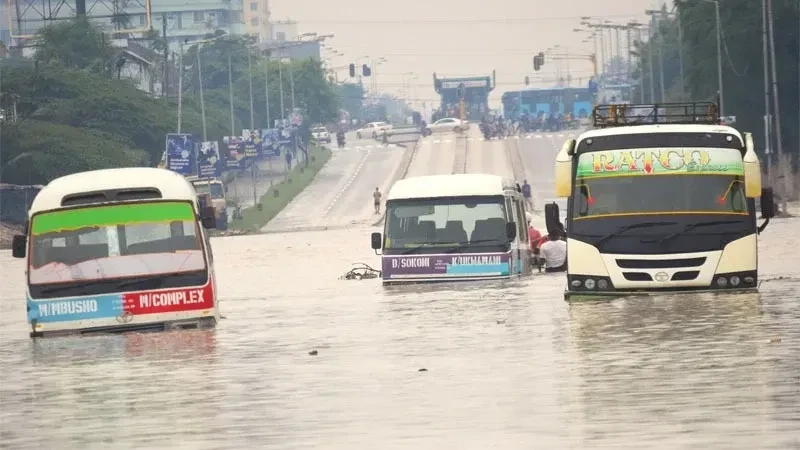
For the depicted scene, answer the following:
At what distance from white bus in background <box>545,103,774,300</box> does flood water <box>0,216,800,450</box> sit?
15.6 inches

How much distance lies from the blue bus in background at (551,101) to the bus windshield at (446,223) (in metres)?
150

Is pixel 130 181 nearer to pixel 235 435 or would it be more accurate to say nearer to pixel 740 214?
pixel 740 214

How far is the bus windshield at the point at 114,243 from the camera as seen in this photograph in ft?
76.5

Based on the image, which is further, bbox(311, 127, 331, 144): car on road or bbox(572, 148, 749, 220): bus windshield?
bbox(311, 127, 331, 144): car on road

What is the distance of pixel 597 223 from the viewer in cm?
2483

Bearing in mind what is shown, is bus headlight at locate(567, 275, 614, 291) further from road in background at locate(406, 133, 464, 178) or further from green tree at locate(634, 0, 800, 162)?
road in background at locate(406, 133, 464, 178)

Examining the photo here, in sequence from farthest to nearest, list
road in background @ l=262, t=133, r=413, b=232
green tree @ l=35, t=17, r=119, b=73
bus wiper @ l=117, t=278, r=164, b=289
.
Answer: green tree @ l=35, t=17, r=119, b=73 < road in background @ l=262, t=133, r=413, b=232 < bus wiper @ l=117, t=278, r=164, b=289

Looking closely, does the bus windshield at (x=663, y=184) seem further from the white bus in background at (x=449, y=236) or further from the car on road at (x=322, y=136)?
the car on road at (x=322, y=136)

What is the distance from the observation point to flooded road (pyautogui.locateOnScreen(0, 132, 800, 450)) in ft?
42.8

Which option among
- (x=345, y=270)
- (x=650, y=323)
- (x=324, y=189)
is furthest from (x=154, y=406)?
(x=324, y=189)

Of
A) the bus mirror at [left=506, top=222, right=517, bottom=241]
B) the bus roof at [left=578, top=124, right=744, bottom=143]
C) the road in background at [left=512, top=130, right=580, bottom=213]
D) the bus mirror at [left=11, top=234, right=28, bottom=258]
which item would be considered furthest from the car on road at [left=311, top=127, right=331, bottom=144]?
the bus mirror at [left=11, top=234, right=28, bottom=258]

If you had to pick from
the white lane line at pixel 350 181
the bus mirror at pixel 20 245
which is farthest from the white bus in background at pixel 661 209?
the white lane line at pixel 350 181

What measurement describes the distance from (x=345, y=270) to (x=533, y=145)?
91.7 meters

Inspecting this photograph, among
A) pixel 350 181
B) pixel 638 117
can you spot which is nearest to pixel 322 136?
pixel 350 181
